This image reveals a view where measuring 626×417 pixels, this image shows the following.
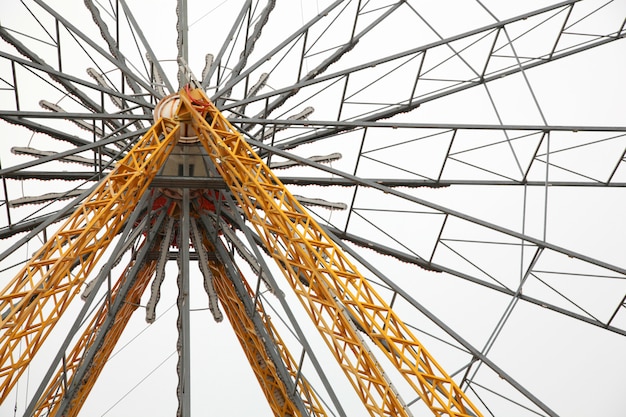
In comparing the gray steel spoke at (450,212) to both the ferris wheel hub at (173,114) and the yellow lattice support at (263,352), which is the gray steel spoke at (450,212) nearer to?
the ferris wheel hub at (173,114)

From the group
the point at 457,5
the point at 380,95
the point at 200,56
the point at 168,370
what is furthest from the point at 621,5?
the point at 168,370

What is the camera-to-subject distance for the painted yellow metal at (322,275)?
1075 inches

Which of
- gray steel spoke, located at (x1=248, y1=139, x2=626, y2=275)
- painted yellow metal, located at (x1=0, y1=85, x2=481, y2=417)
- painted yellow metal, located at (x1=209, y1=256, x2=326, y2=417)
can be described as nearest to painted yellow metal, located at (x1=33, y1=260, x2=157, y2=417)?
painted yellow metal, located at (x1=209, y1=256, x2=326, y2=417)

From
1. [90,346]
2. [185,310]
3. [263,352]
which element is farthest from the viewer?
[263,352]

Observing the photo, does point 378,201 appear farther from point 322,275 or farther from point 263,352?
point 322,275

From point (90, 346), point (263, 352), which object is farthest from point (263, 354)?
point (90, 346)

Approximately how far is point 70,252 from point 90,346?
566 cm

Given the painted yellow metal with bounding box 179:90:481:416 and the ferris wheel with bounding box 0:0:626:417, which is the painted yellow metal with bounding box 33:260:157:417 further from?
the painted yellow metal with bounding box 179:90:481:416

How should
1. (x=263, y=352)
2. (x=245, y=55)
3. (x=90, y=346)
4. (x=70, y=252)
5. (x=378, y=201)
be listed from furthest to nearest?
1. (x=378, y=201)
2. (x=263, y=352)
3. (x=245, y=55)
4. (x=90, y=346)
5. (x=70, y=252)

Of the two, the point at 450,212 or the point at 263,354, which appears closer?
the point at 450,212

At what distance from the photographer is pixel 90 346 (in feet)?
107

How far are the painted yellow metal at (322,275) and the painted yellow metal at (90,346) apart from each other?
5.74 meters

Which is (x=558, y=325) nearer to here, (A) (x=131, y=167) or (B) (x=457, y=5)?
(B) (x=457, y=5)

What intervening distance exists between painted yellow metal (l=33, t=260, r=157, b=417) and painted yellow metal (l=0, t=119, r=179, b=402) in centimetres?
396
